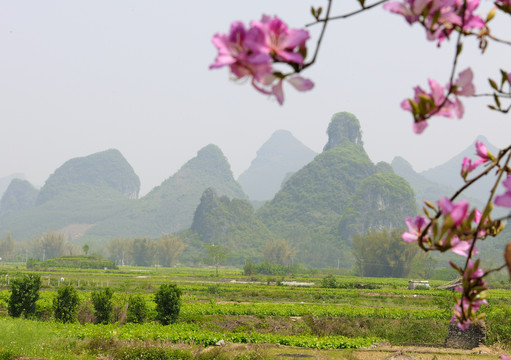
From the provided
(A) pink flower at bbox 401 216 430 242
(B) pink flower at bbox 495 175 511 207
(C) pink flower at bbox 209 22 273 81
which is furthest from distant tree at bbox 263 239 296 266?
(C) pink flower at bbox 209 22 273 81

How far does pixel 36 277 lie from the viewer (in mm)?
16109

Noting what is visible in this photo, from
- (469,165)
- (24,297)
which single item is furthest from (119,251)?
(469,165)

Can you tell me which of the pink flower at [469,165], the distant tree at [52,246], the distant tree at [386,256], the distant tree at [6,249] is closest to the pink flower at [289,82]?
the pink flower at [469,165]

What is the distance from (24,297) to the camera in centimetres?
1605

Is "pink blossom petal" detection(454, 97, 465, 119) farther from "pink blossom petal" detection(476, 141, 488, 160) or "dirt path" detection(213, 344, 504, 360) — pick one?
"dirt path" detection(213, 344, 504, 360)

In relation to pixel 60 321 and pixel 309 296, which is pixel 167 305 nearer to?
pixel 60 321

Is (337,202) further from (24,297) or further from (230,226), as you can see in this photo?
(24,297)

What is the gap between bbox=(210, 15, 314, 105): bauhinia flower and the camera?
941 millimetres

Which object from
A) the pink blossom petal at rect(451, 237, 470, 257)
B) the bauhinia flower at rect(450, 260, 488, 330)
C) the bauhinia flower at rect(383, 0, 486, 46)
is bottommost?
the bauhinia flower at rect(450, 260, 488, 330)

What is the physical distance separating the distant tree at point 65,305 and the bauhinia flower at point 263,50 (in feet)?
54.0

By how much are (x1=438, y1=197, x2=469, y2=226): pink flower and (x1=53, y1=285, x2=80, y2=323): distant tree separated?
649 inches

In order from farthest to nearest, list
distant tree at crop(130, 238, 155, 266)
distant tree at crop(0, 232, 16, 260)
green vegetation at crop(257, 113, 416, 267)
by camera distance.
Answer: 1. green vegetation at crop(257, 113, 416, 267)
2. distant tree at crop(0, 232, 16, 260)
3. distant tree at crop(130, 238, 155, 266)

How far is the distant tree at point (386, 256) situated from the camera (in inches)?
2478

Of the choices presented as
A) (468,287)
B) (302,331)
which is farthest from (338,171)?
(468,287)
